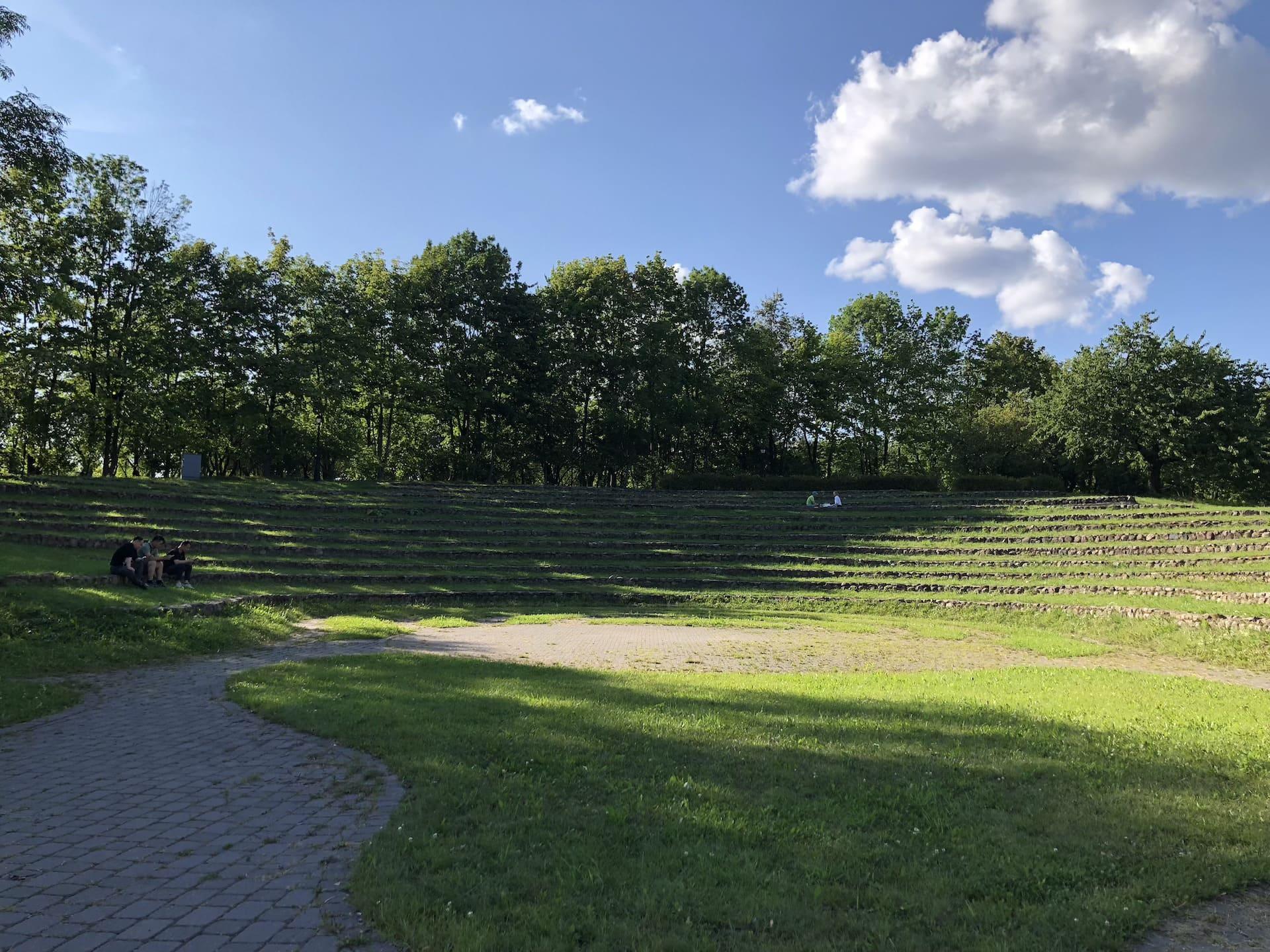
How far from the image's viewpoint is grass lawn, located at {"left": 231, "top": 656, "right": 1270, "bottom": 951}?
3.67 m

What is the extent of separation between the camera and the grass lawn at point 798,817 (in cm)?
367

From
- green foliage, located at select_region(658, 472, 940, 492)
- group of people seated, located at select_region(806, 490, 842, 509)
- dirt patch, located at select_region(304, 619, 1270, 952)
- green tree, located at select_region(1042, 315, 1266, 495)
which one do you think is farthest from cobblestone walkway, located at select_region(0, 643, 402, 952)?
green tree, located at select_region(1042, 315, 1266, 495)

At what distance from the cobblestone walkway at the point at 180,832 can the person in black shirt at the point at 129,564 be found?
9.45 metres

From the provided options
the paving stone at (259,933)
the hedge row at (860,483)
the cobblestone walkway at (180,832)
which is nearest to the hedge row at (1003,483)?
the hedge row at (860,483)

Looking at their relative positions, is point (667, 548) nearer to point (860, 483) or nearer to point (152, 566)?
point (152, 566)

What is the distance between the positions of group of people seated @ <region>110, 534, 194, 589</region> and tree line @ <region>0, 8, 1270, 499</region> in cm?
1558

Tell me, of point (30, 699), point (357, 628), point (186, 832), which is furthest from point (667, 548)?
point (186, 832)

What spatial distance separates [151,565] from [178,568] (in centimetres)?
91

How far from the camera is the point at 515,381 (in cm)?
5050

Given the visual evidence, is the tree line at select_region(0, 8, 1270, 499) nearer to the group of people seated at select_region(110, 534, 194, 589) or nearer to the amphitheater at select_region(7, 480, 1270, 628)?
the amphitheater at select_region(7, 480, 1270, 628)

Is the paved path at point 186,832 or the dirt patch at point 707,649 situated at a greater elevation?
the paved path at point 186,832

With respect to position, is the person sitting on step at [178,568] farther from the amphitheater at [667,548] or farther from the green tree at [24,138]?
the green tree at [24,138]

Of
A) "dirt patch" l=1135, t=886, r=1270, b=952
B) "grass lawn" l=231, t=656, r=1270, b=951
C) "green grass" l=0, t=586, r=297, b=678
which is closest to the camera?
"dirt patch" l=1135, t=886, r=1270, b=952

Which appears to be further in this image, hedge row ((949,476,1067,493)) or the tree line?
hedge row ((949,476,1067,493))
